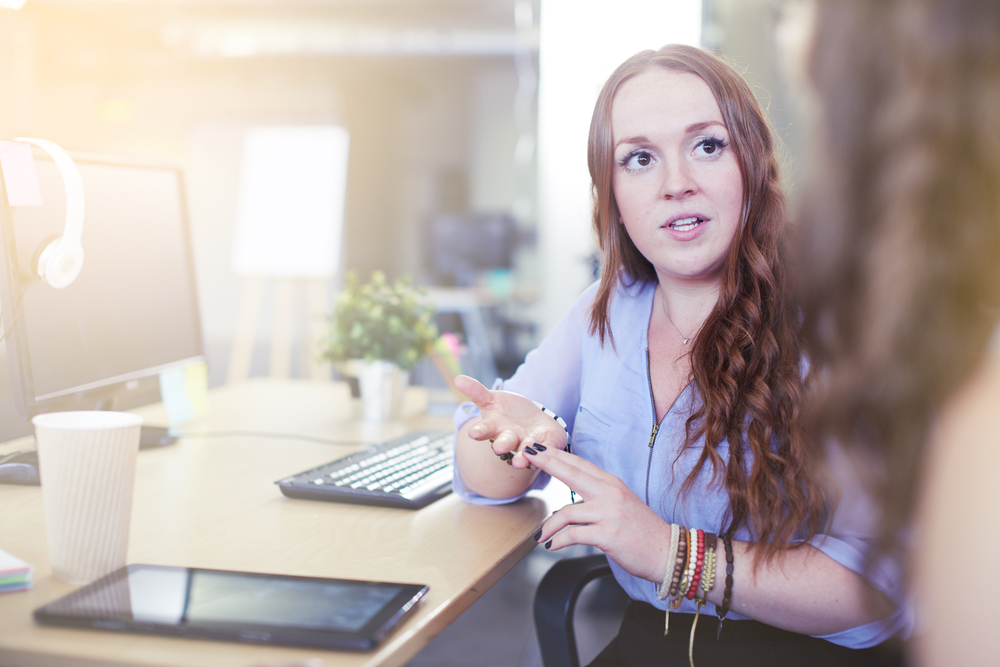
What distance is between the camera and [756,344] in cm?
104

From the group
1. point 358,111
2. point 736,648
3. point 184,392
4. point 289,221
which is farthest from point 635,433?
point 358,111

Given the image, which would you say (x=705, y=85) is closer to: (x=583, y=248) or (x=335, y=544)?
(x=335, y=544)

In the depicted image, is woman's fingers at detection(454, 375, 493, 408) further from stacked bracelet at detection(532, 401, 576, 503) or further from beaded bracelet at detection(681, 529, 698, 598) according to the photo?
beaded bracelet at detection(681, 529, 698, 598)

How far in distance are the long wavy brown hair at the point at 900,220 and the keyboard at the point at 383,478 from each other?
65cm

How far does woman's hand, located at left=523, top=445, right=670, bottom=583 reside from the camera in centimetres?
86

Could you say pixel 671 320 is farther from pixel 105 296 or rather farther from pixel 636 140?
pixel 105 296

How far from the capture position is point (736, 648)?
958mm

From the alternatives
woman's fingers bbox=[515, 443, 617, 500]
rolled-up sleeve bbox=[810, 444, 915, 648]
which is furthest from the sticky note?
rolled-up sleeve bbox=[810, 444, 915, 648]

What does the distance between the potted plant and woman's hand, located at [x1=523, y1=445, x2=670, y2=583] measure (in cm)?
79

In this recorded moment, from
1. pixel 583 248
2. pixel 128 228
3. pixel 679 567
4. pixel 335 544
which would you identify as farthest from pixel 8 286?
pixel 583 248

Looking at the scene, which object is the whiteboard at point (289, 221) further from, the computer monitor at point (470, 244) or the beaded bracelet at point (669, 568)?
the beaded bracelet at point (669, 568)

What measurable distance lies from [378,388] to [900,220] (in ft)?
4.17

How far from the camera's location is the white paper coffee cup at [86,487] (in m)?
0.70

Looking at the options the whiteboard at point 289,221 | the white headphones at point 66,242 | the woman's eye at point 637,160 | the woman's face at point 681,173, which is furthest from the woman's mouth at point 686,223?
the whiteboard at point 289,221
